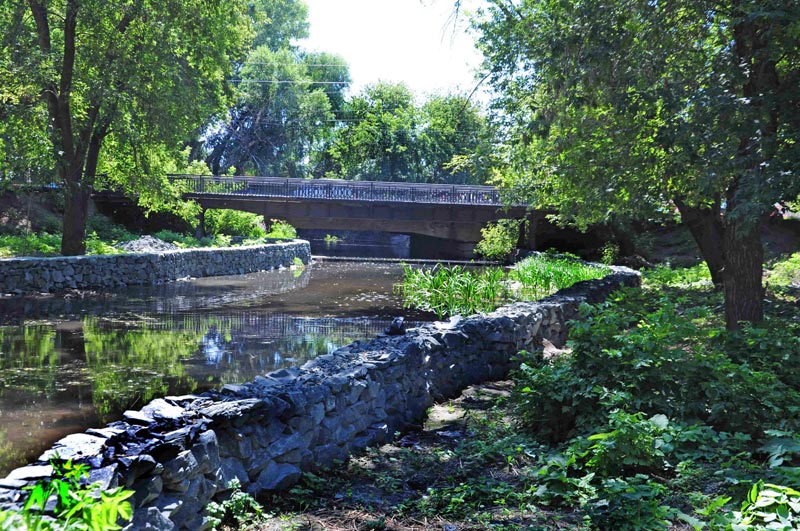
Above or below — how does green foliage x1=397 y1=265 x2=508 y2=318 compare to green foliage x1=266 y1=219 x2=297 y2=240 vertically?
below

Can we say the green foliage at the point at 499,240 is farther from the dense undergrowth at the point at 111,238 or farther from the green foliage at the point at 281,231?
the green foliage at the point at 281,231

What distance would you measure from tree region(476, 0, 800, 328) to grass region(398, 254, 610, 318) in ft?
13.6

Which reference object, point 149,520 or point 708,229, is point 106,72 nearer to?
point 708,229

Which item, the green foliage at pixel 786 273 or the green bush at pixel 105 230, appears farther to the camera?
the green bush at pixel 105 230

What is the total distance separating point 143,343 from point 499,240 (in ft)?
85.7

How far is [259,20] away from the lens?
27.0 metres

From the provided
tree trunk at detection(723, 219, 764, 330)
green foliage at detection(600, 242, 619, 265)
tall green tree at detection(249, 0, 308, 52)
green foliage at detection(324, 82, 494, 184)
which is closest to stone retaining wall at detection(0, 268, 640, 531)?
tree trunk at detection(723, 219, 764, 330)

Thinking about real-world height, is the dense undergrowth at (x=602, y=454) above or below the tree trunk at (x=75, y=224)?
below

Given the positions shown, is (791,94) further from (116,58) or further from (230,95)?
(230,95)

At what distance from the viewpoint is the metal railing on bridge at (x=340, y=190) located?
35.8 m

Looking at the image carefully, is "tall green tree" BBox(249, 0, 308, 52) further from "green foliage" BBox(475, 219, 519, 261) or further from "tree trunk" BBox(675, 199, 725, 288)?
"tree trunk" BBox(675, 199, 725, 288)

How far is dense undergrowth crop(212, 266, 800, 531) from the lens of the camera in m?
4.14

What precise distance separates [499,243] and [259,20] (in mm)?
15683

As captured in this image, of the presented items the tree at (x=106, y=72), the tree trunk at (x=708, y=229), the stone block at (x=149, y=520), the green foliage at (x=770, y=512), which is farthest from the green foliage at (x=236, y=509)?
the tree at (x=106, y=72)
